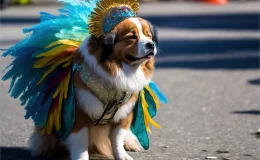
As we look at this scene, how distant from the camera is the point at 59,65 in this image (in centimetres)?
610

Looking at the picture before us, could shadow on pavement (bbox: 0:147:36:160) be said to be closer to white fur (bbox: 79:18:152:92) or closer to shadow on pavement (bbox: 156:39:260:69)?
white fur (bbox: 79:18:152:92)

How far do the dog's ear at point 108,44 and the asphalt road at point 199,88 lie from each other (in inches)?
44.2

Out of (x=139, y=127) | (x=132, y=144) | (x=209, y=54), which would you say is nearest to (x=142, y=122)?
(x=139, y=127)

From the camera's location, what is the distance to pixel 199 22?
57.4 ft

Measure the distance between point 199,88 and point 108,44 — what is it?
455 cm

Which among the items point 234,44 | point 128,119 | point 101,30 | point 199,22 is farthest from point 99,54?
point 199,22

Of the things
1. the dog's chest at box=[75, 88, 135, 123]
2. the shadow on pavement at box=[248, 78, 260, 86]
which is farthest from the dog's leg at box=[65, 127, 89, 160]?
the shadow on pavement at box=[248, 78, 260, 86]

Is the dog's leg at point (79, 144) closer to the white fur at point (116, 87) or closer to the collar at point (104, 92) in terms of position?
the white fur at point (116, 87)

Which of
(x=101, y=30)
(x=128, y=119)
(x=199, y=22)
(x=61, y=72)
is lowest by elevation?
(x=199, y=22)

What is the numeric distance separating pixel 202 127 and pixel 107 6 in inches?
92.4

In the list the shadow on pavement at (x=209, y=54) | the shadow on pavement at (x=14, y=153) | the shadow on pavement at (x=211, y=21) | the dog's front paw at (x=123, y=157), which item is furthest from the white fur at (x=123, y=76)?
the shadow on pavement at (x=211, y=21)

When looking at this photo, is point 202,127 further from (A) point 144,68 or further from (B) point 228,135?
(A) point 144,68

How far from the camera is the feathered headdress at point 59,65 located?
5.87 meters

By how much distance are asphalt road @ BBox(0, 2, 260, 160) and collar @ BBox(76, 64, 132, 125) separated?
700mm
